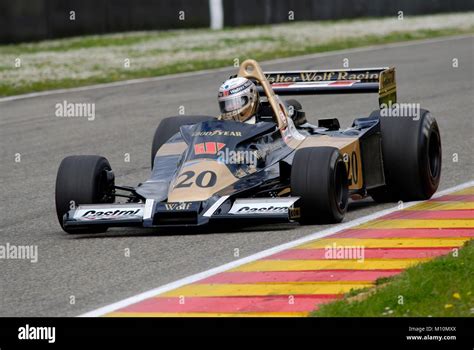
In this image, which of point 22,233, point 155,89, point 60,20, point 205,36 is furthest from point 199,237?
point 205,36

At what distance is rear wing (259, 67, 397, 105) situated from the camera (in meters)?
12.1

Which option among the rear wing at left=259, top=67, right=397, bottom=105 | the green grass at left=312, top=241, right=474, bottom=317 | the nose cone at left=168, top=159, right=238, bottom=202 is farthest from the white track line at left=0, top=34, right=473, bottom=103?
the green grass at left=312, top=241, right=474, bottom=317

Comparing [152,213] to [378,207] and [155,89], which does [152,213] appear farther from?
[155,89]

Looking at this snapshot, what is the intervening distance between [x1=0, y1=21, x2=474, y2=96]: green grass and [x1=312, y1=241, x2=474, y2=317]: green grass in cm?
1478

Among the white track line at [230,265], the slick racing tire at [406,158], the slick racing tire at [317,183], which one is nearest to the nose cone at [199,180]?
the slick racing tire at [317,183]

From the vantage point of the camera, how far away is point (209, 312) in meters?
7.63

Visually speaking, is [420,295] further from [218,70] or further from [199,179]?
[218,70]

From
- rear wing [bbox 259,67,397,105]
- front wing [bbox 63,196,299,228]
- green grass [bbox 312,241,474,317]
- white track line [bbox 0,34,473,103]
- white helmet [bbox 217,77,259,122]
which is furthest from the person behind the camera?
white track line [bbox 0,34,473,103]

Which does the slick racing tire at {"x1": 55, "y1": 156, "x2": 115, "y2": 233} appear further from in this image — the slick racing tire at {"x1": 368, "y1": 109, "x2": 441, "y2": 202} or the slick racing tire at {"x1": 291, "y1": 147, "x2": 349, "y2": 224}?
the slick racing tire at {"x1": 368, "y1": 109, "x2": 441, "y2": 202}

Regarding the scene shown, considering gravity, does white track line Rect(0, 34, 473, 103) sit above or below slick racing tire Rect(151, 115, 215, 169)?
below

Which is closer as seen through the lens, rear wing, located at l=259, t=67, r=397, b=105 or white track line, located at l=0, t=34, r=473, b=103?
rear wing, located at l=259, t=67, r=397, b=105

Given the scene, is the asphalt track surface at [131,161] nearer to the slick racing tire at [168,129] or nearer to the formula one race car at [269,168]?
the formula one race car at [269,168]

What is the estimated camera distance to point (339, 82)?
12.3 metres

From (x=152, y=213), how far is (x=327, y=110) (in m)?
9.53
